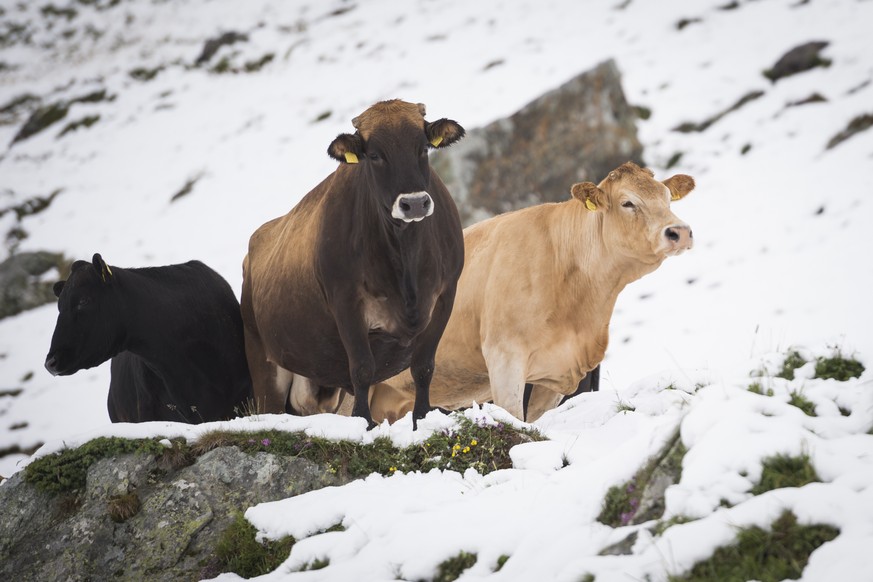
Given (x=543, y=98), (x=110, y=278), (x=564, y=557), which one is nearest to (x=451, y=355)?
(x=110, y=278)

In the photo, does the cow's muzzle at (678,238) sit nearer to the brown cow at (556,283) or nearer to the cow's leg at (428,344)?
the brown cow at (556,283)

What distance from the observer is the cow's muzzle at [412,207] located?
20.1 feet

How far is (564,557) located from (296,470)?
2211 millimetres

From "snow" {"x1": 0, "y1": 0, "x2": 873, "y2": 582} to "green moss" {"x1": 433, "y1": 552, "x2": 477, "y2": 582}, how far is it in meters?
0.06

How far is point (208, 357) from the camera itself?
28.0 ft

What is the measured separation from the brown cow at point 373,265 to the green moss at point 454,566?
8.63 feet

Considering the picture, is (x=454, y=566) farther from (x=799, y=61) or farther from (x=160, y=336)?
(x=799, y=61)

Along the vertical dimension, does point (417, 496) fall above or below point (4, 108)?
above

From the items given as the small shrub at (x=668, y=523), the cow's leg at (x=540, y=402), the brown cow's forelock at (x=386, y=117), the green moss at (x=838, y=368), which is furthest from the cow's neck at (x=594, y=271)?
the small shrub at (x=668, y=523)

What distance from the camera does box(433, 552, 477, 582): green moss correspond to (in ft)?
13.6

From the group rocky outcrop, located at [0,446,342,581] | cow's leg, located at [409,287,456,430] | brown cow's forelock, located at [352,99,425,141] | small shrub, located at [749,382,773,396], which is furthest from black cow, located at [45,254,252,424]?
small shrub, located at [749,382,773,396]

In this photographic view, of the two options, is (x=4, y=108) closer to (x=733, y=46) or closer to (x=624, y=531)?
(x=733, y=46)

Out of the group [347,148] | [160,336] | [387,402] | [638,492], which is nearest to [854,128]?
[387,402]

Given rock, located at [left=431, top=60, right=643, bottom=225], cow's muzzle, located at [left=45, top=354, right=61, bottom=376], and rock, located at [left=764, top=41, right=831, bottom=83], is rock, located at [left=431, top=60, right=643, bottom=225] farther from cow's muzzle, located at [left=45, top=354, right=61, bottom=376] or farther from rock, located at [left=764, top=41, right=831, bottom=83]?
cow's muzzle, located at [left=45, top=354, right=61, bottom=376]
